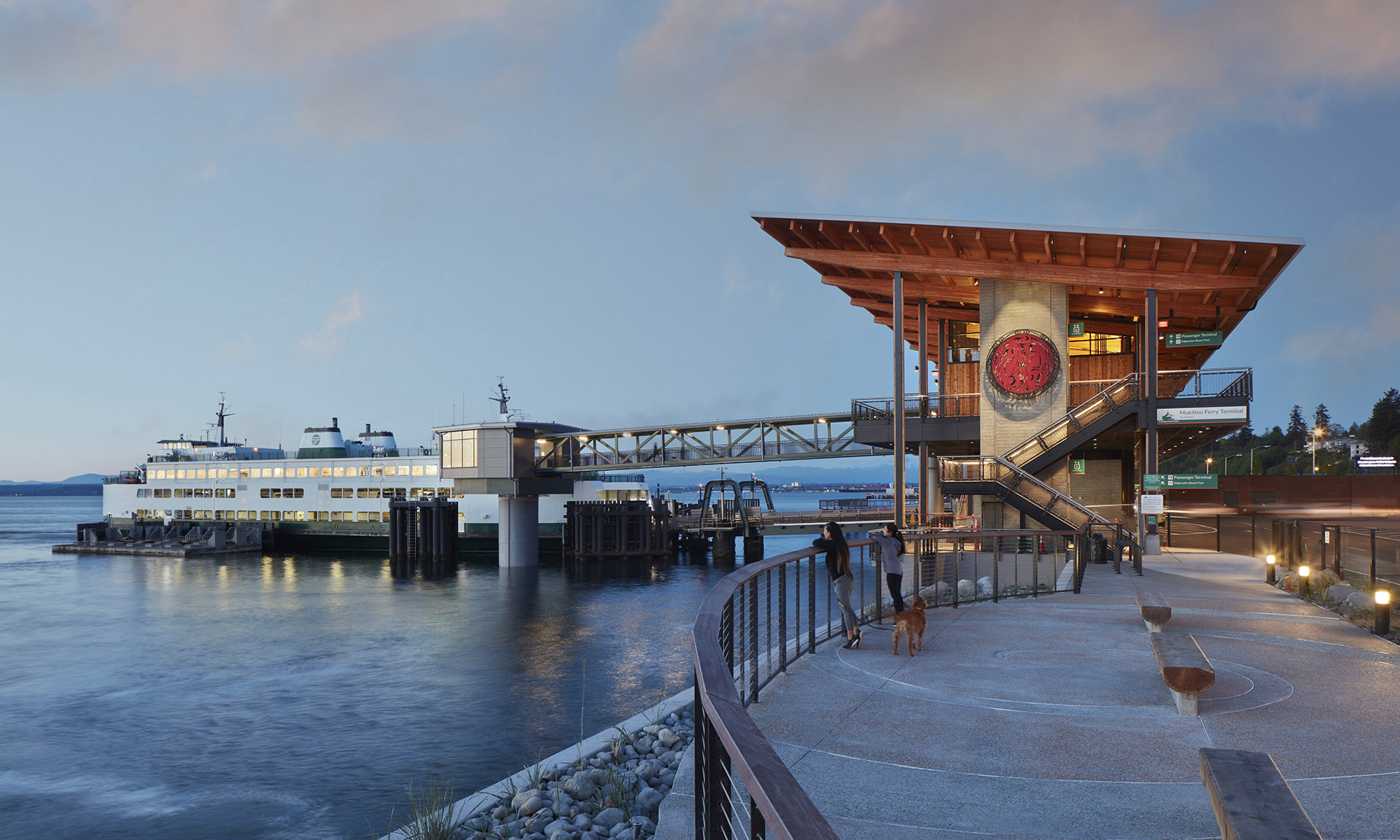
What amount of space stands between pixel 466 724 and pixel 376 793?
477 cm

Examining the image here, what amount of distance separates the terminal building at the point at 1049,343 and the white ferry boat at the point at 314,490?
123 ft

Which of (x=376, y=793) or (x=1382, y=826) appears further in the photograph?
(x=376, y=793)

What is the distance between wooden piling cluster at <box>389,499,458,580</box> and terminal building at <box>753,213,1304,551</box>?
39233mm

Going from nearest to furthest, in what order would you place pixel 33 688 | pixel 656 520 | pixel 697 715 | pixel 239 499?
pixel 697 715 < pixel 33 688 < pixel 656 520 < pixel 239 499

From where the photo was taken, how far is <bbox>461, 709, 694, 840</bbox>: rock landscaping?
25.5 feet

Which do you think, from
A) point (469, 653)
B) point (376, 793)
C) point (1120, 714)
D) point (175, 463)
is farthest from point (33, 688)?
point (175, 463)

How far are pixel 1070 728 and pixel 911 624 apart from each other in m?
2.85

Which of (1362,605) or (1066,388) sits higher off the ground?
(1066,388)

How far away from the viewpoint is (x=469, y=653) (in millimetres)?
30250

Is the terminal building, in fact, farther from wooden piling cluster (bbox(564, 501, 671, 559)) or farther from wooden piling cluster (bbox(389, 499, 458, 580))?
wooden piling cluster (bbox(389, 499, 458, 580))

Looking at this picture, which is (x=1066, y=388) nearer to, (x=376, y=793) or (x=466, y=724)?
(x=466, y=724)

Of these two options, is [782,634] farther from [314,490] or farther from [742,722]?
[314,490]

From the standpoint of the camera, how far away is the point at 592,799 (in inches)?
335

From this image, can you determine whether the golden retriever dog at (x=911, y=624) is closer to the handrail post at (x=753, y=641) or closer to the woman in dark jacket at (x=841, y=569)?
the woman in dark jacket at (x=841, y=569)
